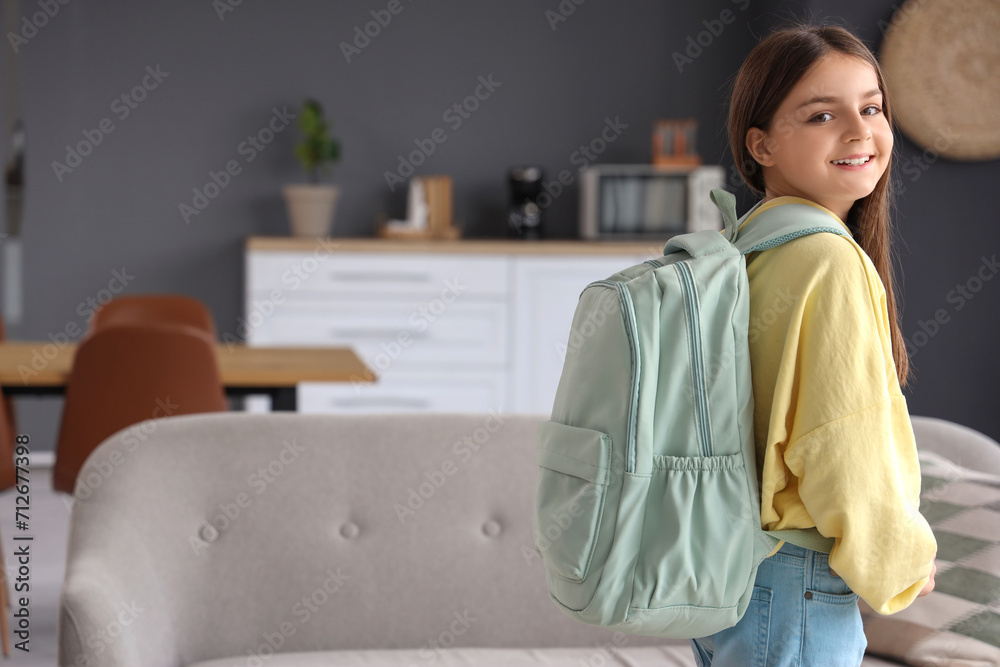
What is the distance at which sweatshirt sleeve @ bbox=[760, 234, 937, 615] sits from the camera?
776 millimetres

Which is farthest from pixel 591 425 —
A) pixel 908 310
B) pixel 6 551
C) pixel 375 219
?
pixel 375 219

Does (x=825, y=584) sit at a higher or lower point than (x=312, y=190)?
lower

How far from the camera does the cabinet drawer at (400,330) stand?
419 centimetres

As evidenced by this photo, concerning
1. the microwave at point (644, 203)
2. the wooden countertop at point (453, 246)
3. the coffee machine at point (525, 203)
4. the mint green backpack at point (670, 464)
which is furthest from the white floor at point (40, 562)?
the microwave at point (644, 203)

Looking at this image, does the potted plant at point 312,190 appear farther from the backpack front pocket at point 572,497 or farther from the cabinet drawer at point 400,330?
the backpack front pocket at point 572,497

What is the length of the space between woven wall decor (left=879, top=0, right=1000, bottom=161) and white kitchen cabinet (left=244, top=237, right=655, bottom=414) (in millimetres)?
1271

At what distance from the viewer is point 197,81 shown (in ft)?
15.0

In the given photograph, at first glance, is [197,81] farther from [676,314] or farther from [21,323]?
[676,314]

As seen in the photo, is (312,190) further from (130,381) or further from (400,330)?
(130,381)

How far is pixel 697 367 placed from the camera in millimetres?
813

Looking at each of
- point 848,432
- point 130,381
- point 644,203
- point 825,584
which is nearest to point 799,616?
point 825,584

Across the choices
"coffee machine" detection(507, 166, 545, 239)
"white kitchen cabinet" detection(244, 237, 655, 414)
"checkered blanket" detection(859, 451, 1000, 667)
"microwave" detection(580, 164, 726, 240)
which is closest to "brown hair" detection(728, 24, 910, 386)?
"checkered blanket" detection(859, 451, 1000, 667)

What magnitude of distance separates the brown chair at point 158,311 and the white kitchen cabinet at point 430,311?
2.25 feet

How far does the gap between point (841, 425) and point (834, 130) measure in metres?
0.28
